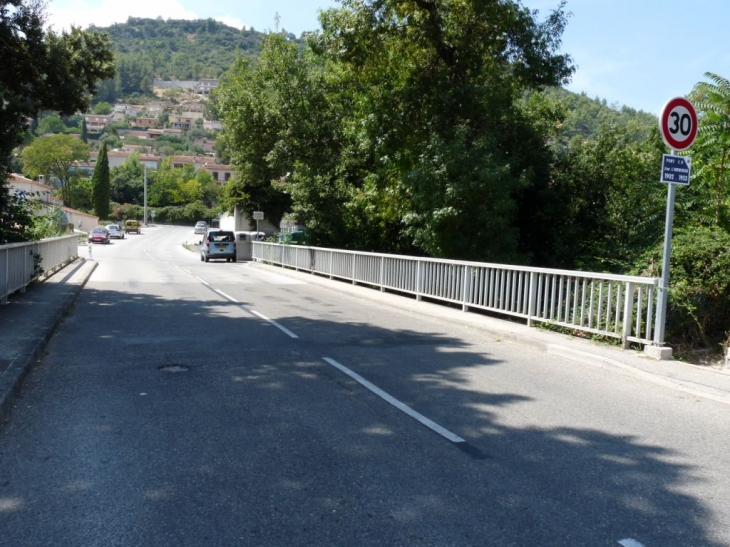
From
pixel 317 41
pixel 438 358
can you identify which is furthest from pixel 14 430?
pixel 317 41

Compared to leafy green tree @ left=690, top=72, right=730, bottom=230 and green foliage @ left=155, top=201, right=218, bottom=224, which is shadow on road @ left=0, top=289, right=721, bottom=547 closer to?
leafy green tree @ left=690, top=72, right=730, bottom=230

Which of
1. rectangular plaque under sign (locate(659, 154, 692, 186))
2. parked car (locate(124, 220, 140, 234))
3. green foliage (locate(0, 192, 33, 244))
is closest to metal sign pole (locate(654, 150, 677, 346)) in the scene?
rectangular plaque under sign (locate(659, 154, 692, 186))

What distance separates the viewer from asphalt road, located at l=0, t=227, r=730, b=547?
376 cm

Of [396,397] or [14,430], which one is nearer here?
[14,430]

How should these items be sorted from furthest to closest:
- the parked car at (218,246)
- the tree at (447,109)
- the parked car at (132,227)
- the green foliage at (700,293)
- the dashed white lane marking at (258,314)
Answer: the parked car at (132,227) < the parked car at (218,246) < the tree at (447,109) < the dashed white lane marking at (258,314) < the green foliage at (700,293)

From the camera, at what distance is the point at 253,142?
31391mm

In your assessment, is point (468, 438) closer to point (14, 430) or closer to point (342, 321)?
point (14, 430)

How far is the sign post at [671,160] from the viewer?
8.41m

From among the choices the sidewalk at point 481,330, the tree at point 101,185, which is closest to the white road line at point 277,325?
the sidewalk at point 481,330

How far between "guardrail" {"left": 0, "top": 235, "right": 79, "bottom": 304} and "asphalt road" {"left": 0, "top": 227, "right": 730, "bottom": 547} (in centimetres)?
403

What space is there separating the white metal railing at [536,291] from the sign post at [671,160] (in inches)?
5.6

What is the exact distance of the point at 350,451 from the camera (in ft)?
16.3

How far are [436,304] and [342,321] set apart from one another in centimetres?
332

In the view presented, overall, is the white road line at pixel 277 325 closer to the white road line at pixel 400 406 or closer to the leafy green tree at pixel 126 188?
the white road line at pixel 400 406
